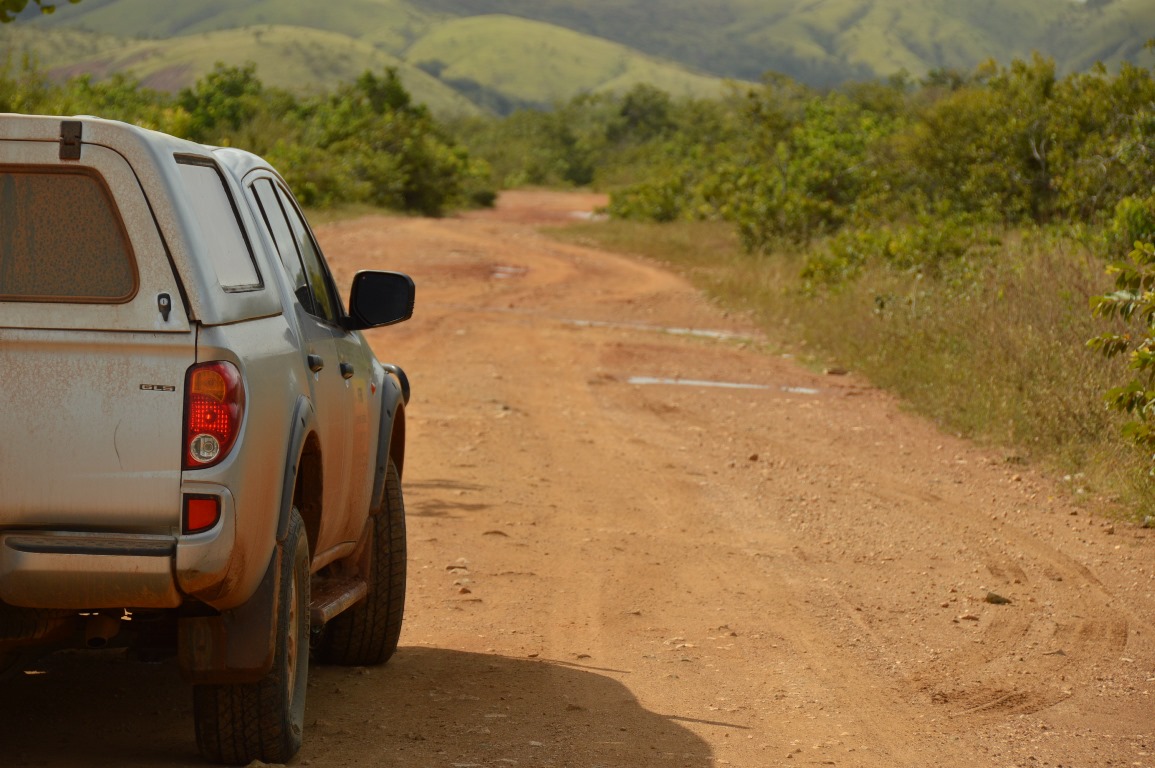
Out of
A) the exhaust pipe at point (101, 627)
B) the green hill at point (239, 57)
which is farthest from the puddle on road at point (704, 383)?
the green hill at point (239, 57)

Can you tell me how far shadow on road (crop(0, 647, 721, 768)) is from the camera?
15.1 ft

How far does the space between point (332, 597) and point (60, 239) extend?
5.56 ft

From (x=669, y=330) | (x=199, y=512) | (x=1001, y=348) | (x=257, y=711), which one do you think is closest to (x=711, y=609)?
(x=257, y=711)

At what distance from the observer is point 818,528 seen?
8.71 m

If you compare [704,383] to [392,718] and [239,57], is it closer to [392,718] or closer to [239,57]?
[392,718]

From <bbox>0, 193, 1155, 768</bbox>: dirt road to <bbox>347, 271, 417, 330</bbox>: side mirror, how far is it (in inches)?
51.0

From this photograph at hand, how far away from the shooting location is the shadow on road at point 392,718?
462cm

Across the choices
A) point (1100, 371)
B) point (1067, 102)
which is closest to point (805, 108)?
point (1067, 102)

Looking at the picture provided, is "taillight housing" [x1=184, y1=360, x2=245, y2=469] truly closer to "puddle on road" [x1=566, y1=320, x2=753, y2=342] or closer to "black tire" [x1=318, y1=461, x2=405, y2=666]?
"black tire" [x1=318, y1=461, x2=405, y2=666]

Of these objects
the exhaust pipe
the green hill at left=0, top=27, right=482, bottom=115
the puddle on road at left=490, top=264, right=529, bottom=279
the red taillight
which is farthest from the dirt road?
the green hill at left=0, top=27, right=482, bottom=115

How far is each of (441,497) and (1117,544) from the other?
3.77 meters

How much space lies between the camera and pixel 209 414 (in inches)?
148

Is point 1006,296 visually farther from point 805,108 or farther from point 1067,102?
point 805,108

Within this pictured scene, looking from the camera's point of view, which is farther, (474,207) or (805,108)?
(474,207)
